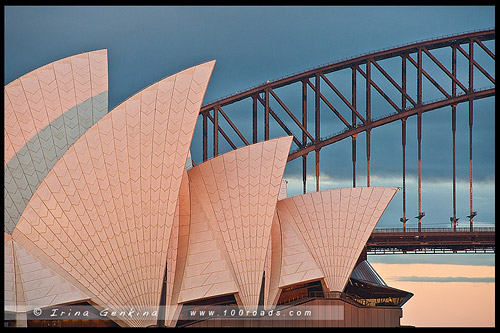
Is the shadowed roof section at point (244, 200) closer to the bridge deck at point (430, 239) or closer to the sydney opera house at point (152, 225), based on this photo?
the sydney opera house at point (152, 225)

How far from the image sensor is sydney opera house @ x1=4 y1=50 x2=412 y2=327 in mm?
43406

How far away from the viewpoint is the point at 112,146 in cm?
4528

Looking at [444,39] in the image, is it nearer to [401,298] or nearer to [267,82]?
[267,82]

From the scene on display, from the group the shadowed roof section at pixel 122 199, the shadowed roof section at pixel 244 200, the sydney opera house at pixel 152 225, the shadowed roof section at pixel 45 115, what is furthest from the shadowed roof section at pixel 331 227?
the shadowed roof section at pixel 45 115

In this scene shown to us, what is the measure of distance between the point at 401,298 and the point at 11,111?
3136 centimetres

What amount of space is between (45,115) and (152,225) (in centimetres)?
1070

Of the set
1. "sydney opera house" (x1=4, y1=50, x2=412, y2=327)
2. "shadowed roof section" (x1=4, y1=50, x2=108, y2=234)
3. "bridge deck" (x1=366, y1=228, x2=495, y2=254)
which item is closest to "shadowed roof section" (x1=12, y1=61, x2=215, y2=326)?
"sydney opera house" (x1=4, y1=50, x2=412, y2=327)

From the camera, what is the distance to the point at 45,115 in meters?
51.1

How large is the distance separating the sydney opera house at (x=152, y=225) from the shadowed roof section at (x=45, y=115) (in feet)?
0.23

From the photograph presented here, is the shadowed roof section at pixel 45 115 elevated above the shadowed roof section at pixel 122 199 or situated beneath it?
elevated above

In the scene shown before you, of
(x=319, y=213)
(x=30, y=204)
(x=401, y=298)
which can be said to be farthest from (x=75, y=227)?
(x=401, y=298)

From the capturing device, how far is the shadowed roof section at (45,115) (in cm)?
4834

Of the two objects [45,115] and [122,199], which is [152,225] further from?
[45,115]

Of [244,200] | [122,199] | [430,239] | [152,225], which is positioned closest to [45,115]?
[122,199]
